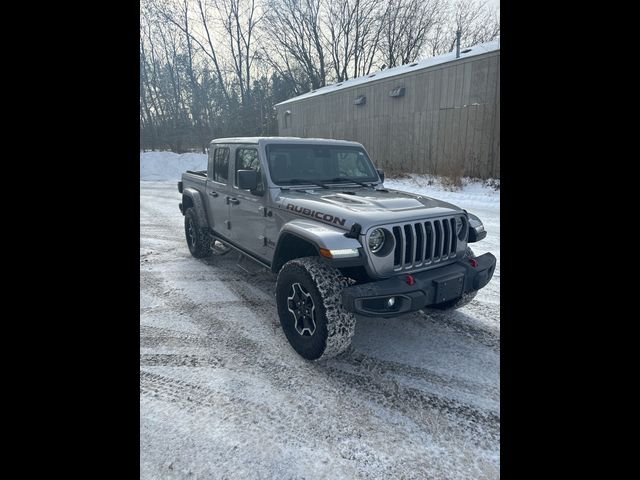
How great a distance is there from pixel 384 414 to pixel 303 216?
164 centimetres

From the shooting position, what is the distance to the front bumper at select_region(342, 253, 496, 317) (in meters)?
2.53

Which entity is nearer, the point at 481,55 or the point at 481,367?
the point at 481,367

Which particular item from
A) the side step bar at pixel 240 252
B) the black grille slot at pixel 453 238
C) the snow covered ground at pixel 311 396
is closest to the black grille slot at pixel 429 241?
the black grille slot at pixel 453 238

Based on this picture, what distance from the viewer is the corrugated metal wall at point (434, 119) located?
475 inches

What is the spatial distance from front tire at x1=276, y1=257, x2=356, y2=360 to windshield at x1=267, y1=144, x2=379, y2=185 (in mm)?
1192

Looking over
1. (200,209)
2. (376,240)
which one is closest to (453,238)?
(376,240)

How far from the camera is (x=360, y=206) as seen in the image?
3.04 meters

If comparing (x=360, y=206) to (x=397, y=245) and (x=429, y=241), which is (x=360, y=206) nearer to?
(x=397, y=245)

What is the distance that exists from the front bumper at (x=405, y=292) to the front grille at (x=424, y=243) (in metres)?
0.10

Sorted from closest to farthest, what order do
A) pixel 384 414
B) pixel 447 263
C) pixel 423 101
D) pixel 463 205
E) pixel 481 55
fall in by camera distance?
pixel 384 414 < pixel 447 263 < pixel 463 205 < pixel 481 55 < pixel 423 101

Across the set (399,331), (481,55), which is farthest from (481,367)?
(481,55)
